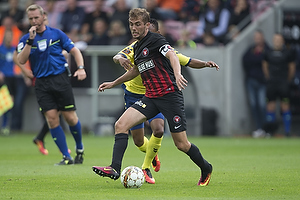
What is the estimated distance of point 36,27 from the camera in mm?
9773

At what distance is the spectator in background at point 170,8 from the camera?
18984mm

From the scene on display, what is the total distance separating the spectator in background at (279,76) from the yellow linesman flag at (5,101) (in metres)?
7.44

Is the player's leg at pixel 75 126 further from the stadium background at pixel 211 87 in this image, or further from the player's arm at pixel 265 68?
the player's arm at pixel 265 68

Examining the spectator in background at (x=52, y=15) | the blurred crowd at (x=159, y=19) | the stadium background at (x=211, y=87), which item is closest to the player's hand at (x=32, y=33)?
the blurred crowd at (x=159, y=19)

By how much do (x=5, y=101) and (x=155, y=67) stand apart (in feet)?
38.0

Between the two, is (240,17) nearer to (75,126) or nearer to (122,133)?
(75,126)

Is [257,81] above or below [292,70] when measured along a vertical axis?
below

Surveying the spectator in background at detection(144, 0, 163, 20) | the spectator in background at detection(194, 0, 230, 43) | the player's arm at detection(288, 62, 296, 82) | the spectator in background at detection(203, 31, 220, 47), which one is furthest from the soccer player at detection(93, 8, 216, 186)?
the spectator in background at detection(194, 0, 230, 43)

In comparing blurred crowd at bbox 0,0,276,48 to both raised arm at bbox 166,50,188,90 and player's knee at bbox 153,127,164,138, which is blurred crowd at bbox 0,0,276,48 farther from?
raised arm at bbox 166,50,188,90

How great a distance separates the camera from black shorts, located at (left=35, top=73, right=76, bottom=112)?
992cm

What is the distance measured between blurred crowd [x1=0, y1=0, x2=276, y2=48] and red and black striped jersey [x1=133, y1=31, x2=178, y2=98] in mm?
9568

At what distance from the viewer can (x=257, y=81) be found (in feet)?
56.5

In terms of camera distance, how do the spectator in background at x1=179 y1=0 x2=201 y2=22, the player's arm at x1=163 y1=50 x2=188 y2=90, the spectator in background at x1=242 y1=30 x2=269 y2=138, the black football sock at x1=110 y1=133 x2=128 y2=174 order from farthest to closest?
the spectator in background at x1=179 y1=0 x2=201 y2=22
the spectator in background at x1=242 y1=30 x2=269 y2=138
the black football sock at x1=110 y1=133 x2=128 y2=174
the player's arm at x1=163 y1=50 x2=188 y2=90

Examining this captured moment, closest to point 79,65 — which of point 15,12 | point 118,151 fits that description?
point 118,151
